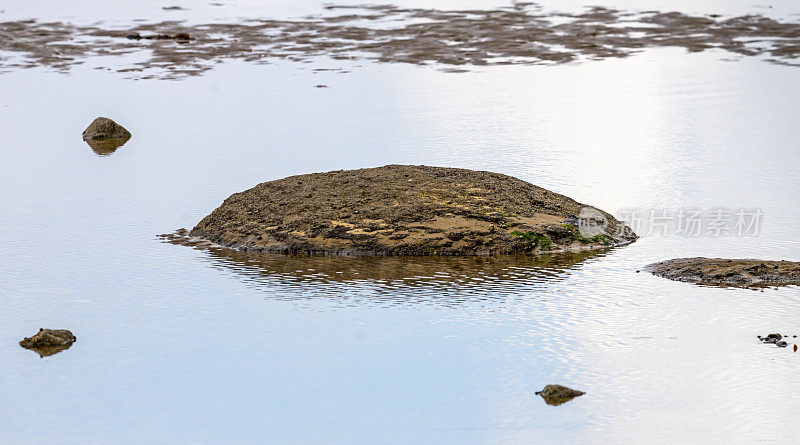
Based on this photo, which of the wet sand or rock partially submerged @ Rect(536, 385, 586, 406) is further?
the wet sand

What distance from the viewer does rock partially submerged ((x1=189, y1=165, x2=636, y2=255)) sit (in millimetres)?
→ 9797

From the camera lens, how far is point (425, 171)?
1088 cm

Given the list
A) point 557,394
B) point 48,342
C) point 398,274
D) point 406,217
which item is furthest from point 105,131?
point 557,394

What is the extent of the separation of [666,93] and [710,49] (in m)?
6.03

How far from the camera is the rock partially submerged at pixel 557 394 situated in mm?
6414

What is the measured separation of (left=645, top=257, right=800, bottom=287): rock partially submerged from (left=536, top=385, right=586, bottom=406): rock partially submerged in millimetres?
2558

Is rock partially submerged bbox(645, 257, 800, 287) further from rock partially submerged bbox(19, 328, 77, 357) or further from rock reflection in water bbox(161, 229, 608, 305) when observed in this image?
rock partially submerged bbox(19, 328, 77, 357)

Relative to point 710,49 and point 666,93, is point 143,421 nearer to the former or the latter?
point 666,93

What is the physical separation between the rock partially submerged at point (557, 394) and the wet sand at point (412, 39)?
14255 millimetres

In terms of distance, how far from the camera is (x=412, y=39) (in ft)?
80.0

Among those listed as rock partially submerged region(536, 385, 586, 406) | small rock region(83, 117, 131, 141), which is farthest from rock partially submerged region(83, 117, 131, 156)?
rock partially submerged region(536, 385, 586, 406)

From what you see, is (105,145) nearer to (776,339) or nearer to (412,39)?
(776,339)

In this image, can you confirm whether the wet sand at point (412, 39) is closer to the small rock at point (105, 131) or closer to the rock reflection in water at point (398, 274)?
the small rock at point (105, 131)

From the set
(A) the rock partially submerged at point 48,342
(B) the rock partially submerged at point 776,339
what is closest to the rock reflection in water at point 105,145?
(A) the rock partially submerged at point 48,342
